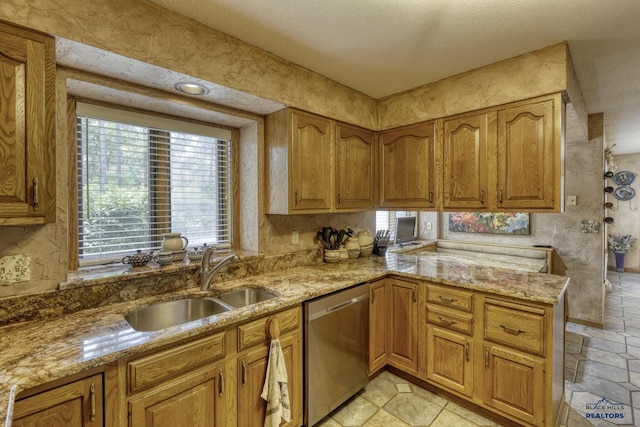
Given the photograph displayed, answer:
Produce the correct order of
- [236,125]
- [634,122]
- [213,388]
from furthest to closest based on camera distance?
[634,122]
[236,125]
[213,388]

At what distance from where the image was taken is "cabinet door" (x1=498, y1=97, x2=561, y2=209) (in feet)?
6.52

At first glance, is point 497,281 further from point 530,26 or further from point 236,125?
point 236,125

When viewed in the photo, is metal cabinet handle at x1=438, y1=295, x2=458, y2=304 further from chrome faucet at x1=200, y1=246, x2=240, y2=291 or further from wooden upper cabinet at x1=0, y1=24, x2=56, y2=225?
wooden upper cabinet at x1=0, y1=24, x2=56, y2=225

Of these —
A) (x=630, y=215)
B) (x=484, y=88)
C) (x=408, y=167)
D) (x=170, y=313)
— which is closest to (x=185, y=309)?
(x=170, y=313)

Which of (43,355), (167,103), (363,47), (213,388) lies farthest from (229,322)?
(363,47)

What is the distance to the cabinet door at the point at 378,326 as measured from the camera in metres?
2.29

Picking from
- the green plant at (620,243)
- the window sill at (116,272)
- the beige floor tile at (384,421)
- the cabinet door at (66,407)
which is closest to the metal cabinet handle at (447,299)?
the beige floor tile at (384,421)

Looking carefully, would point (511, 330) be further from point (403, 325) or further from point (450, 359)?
point (403, 325)

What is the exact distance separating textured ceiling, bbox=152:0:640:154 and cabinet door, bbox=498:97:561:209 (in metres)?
0.44

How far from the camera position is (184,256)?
2037mm

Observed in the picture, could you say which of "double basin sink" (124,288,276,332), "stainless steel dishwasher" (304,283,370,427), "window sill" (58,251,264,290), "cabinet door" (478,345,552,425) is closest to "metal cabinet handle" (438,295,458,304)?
"cabinet door" (478,345,552,425)

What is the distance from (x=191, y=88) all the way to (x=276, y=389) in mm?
1862

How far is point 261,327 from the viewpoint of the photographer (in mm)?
1613

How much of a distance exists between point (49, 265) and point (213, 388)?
1.04 meters
